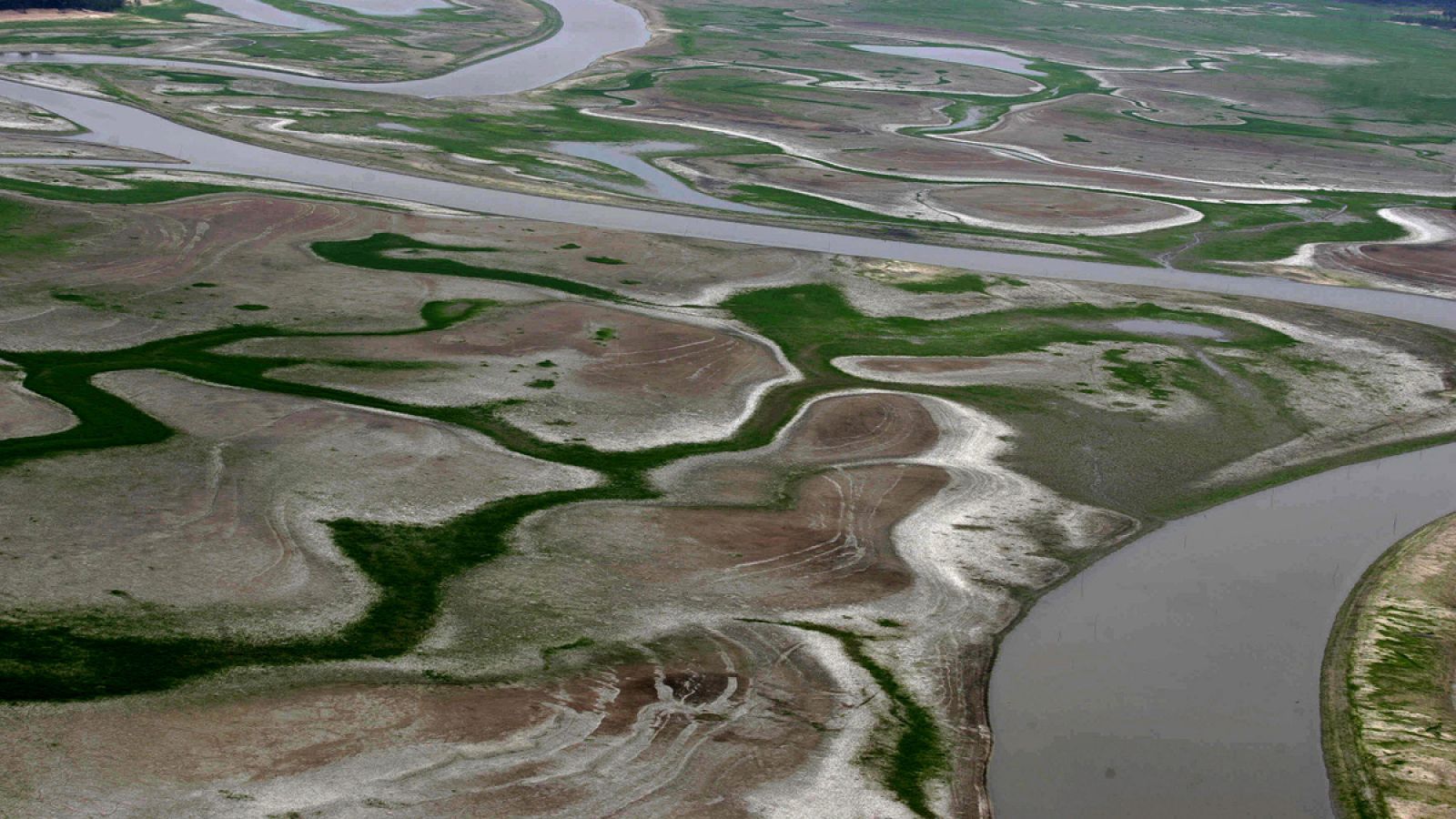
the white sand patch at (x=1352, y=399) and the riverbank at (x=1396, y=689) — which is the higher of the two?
the white sand patch at (x=1352, y=399)

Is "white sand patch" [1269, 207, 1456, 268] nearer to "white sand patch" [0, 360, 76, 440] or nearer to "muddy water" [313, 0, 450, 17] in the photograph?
"white sand patch" [0, 360, 76, 440]

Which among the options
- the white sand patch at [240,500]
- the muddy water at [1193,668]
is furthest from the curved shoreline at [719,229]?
the white sand patch at [240,500]

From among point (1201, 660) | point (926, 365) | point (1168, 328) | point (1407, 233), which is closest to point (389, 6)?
point (1407, 233)

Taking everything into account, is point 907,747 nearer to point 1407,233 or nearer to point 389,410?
point 389,410

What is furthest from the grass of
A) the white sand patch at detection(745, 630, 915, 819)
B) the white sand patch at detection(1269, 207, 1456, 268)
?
the white sand patch at detection(1269, 207, 1456, 268)

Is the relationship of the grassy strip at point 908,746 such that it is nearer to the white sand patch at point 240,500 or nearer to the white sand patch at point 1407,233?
the white sand patch at point 240,500

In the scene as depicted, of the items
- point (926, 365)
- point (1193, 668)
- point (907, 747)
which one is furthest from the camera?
point (926, 365)

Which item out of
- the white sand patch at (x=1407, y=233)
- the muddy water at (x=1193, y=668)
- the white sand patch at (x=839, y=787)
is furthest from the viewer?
the white sand patch at (x=1407, y=233)
